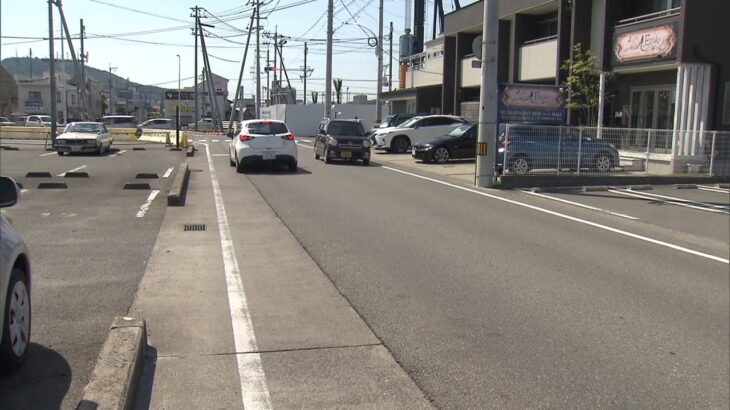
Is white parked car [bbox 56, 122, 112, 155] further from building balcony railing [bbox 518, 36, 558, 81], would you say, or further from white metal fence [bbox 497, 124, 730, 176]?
building balcony railing [bbox 518, 36, 558, 81]

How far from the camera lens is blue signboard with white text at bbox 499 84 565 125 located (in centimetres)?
1766

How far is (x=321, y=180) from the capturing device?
56.6 feet

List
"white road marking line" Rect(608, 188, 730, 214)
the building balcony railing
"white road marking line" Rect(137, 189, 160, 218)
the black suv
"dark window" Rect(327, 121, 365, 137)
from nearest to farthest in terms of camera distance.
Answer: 1. "white road marking line" Rect(137, 189, 160, 218)
2. "white road marking line" Rect(608, 188, 730, 214)
3. the black suv
4. "dark window" Rect(327, 121, 365, 137)
5. the building balcony railing

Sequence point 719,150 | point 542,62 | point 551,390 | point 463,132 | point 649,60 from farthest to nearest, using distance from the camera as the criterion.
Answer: point 542,62
point 463,132
point 649,60
point 719,150
point 551,390

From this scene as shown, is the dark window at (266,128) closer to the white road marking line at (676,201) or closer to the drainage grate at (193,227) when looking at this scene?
the drainage grate at (193,227)

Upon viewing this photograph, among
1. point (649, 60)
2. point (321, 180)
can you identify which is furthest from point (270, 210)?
point (649, 60)

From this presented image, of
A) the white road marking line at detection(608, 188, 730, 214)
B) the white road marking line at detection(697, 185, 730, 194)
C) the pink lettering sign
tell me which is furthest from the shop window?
the white road marking line at detection(608, 188, 730, 214)

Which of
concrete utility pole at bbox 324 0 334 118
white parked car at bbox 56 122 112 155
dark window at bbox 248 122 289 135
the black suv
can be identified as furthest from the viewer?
concrete utility pole at bbox 324 0 334 118

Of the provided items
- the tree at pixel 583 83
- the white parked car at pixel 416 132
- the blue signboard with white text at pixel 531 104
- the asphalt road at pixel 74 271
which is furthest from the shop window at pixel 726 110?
the asphalt road at pixel 74 271

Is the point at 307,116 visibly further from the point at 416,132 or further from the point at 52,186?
the point at 52,186

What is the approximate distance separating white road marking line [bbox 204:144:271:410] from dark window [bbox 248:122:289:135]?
1134 cm

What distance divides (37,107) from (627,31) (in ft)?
286

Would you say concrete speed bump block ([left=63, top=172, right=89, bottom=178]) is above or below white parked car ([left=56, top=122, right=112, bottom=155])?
below

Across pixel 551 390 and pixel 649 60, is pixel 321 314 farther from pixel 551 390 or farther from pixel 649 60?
pixel 649 60
